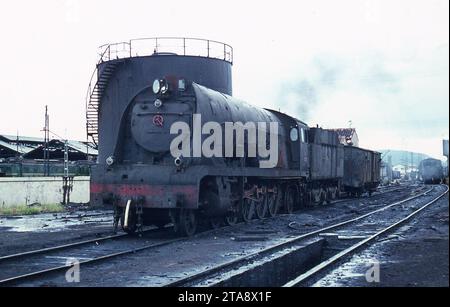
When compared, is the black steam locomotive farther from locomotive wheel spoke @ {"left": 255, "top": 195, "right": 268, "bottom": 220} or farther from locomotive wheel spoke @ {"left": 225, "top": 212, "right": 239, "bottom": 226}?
locomotive wheel spoke @ {"left": 225, "top": 212, "right": 239, "bottom": 226}

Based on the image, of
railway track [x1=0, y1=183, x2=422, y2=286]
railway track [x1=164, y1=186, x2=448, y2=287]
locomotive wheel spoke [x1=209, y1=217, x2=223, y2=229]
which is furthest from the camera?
locomotive wheel spoke [x1=209, y1=217, x2=223, y2=229]

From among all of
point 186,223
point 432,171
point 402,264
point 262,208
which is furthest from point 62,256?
point 432,171

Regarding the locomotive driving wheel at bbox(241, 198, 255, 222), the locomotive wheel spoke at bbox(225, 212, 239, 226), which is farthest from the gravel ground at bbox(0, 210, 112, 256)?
the locomotive driving wheel at bbox(241, 198, 255, 222)

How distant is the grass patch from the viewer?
20.6m

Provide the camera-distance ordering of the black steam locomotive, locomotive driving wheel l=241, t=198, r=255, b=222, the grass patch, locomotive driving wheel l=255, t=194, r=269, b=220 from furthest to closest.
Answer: the black steam locomotive
the grass patch
locomotive driving wheel l=255, t=194, r=269, b=220
locomotive driving wheel l=241, t=198, r=255, b=222

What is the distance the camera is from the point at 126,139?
43.8 ft

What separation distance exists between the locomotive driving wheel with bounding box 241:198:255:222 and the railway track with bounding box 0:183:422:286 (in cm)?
270

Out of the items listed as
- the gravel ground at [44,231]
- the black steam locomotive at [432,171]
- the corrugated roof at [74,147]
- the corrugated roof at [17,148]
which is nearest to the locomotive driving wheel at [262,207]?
the gravel ground at [44,231]

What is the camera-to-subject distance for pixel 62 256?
1012 cm

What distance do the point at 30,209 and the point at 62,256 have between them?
40.1 feet

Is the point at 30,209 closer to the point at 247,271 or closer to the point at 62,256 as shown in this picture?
the point at 62,256
